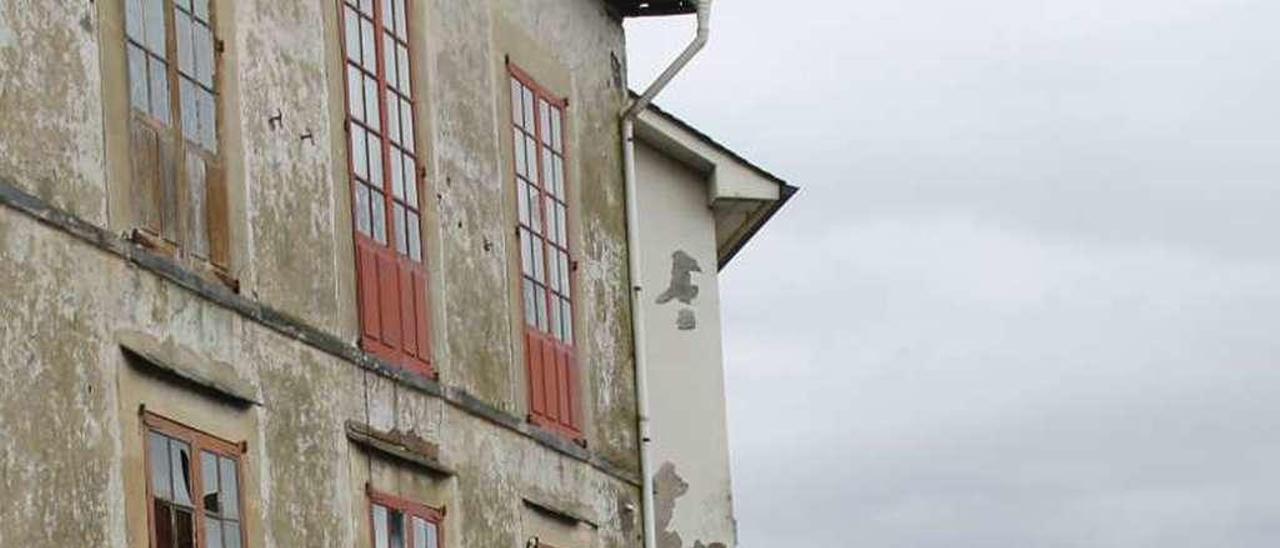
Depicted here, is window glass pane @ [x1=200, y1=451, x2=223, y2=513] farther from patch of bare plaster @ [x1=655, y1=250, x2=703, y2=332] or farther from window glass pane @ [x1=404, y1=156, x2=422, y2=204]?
patch of bare plaster @ [x1=655, y1=250, x2=703, y2=332]

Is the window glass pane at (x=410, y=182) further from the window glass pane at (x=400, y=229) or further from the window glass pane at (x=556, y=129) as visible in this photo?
the window glass pane at (x=556, y=129)

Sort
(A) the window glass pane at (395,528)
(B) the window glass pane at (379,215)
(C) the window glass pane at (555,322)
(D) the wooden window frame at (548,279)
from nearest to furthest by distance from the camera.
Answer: (A) the window glass pane at (395,528) < (B) the window glass pane at (379,215) < (D) the wooden window frame at (548,279) < (C) the window glass pane at (555,322)

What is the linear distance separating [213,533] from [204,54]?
241 cm

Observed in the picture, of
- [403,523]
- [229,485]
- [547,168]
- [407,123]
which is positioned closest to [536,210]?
[547,168]

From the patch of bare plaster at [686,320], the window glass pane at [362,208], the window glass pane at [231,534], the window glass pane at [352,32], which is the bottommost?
the window glass pane at [231,534]

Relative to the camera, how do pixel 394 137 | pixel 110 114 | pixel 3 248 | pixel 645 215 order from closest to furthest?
1. pixel 3 248
2. pixel 110 114
3. pixel 394 137
4. pixel 645 215

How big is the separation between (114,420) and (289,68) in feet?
10.7

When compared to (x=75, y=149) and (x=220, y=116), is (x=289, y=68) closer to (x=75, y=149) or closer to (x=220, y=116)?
(x=220, y=116)

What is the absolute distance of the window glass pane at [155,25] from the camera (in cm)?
1645

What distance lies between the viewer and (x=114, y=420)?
616 inches

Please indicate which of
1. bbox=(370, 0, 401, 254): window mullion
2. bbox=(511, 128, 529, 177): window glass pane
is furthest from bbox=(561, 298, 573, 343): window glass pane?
bbox=(370, 0, 401, 254): window mullion

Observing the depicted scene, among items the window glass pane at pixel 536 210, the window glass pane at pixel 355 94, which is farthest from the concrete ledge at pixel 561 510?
the window glass pane at pixel 355 94

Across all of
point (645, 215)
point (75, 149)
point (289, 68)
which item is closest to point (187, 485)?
point (75, 149)

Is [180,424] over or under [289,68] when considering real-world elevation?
under
